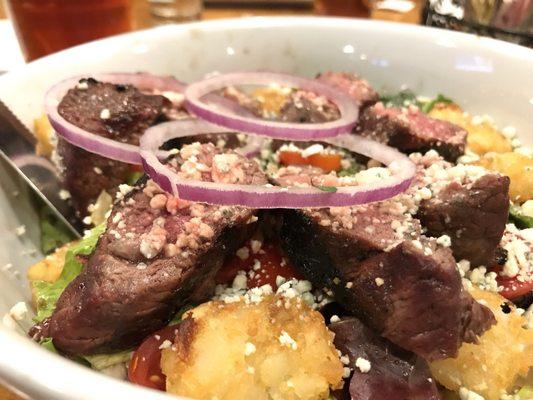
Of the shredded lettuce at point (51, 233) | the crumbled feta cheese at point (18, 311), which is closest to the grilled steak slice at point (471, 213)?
the crumbled feta cheese at point (18, 311)

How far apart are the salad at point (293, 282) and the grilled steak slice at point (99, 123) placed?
6 centimetres

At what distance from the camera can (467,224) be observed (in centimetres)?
159

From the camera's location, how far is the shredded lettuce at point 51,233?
2084 millimetres

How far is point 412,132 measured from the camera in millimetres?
2018

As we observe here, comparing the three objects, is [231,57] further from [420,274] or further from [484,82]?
[420,274]

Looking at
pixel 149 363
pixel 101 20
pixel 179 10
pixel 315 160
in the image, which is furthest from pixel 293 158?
pixel 179 10

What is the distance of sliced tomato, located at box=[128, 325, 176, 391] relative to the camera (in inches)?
54.9

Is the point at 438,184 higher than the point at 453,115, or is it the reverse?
A: the point at 438,184

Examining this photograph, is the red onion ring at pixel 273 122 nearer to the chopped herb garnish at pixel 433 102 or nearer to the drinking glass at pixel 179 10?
the chopped herb garnish at pixel 433 102

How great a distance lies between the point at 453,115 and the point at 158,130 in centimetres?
123

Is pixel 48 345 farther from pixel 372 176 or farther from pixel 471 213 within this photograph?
pixel 471 213

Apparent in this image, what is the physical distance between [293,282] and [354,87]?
106 cm

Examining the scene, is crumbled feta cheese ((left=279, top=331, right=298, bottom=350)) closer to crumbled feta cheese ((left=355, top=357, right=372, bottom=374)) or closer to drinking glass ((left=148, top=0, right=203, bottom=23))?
crumbled feta cheese ((left=355, top=357, right=372, bottom=374))

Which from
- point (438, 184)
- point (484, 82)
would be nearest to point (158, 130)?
point (438, 184)
